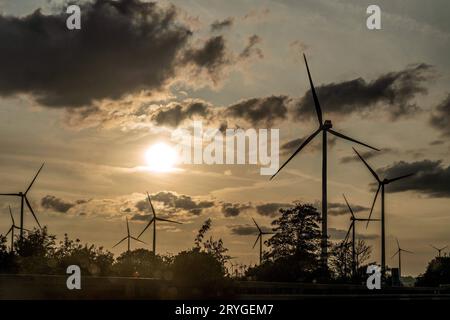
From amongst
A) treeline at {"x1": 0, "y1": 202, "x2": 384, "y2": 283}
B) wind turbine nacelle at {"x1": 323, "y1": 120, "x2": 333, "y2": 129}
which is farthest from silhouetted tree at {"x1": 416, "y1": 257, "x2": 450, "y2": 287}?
wind turbine nacelle at {"x1": 323, "y1": 120, "x2": 333, "y2": 129}

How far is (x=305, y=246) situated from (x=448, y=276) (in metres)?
60.6

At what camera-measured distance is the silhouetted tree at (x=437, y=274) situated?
16312 centimetres

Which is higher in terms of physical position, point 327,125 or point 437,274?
point 327,125

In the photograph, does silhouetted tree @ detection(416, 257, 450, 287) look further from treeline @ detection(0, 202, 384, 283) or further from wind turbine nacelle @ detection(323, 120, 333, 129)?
wind turbine nacelle @ detection(323, 120, 333, 129)

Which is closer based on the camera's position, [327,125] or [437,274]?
[327,125]

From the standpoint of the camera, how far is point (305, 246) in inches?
4648

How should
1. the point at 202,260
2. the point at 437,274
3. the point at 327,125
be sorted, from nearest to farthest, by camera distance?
the point at 202,260
the point at 327,125
the point at 437,274

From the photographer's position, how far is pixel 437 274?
170 m

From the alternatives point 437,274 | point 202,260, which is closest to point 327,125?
point 202,260

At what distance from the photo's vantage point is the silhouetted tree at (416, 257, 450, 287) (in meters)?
163

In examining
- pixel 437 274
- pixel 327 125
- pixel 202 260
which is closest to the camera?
pixel 202 260

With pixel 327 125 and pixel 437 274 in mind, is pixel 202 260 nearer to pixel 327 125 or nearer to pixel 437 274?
pixel 327 125

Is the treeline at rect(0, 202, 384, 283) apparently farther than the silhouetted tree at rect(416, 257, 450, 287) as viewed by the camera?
No
